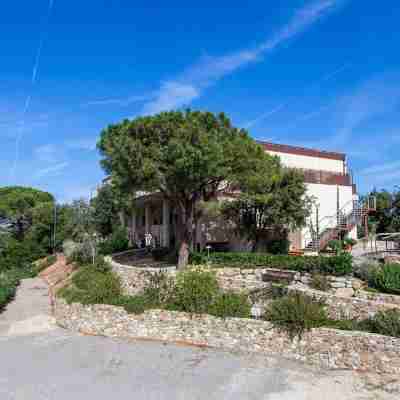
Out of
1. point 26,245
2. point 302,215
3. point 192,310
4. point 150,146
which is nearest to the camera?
point 192,310

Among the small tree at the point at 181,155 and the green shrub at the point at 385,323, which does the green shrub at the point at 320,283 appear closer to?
the green shrub at the point at 385,323

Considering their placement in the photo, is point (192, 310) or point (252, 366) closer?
point (252, 366)

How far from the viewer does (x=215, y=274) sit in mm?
17844

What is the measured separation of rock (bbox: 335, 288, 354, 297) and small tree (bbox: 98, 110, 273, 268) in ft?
25.0

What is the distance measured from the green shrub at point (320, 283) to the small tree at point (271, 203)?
5.79 metres

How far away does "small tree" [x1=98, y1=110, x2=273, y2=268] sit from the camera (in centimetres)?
1777

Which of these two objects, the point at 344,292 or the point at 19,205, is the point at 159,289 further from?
the point at 19,205

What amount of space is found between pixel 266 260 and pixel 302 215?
469 cm

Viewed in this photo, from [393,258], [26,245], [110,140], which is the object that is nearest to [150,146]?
[110,140]

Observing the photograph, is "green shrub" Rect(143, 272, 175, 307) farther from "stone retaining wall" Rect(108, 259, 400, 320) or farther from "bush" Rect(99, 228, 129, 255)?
"bush" Rect(99, 228, 129, 255)

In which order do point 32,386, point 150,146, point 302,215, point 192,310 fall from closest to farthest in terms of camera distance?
point 32,386 → point 192,310 → point 150,146 → point 302,215

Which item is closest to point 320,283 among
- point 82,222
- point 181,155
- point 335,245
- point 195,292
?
point 195,292

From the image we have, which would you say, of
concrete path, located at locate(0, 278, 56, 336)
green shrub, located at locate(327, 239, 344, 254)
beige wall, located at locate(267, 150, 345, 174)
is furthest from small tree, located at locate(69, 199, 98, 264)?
green shrub, located at locate(327, 239, 344, 254)

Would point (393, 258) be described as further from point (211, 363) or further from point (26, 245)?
point (26, 245)
